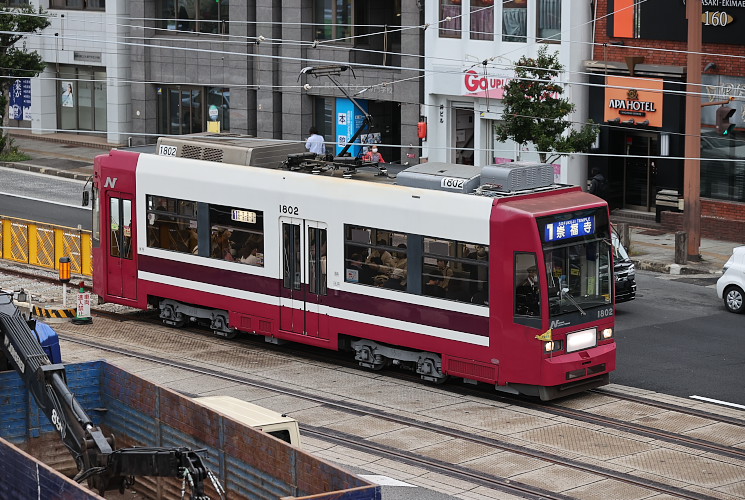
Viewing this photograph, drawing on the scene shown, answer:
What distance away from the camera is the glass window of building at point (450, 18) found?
40.1 metres

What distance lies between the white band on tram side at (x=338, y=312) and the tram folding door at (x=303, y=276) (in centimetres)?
11

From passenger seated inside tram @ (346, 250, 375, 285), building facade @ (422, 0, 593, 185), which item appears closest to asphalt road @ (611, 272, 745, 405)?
passenger seated inside tram @ (346, 250, 375, 285)

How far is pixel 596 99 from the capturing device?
3734 centimetres

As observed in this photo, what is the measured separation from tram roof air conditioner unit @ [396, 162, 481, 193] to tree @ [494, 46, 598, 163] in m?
11.7

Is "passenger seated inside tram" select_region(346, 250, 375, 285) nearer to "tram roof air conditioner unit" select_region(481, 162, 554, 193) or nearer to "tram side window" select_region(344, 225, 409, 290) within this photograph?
"tram side window" select_region(344, 225, 409, 290)

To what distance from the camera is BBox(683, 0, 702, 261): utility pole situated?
31.7 meters

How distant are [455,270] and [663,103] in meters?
16.7

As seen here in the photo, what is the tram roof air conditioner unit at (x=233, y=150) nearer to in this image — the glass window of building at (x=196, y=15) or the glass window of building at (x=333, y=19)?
the glass window of building at (x=333, y=19)

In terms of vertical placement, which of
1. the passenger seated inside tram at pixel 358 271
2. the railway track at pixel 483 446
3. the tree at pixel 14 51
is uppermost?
the tree at pixel 14 51

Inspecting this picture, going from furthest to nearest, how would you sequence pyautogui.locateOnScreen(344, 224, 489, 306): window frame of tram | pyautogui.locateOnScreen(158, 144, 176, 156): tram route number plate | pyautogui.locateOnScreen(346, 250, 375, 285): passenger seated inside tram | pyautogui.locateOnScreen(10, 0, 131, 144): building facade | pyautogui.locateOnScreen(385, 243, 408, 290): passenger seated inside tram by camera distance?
pyautogui.locateOnScreen(10, 0, 131, 144): building facade < pyautogui.locateOnScreen(158, 144, 176, 156): tram route number plate < pyautogui.locateOnScreen(346, 250, 375, 285): passenger seated inside tram < pyautogui.locateOnScreen(385, 243, 408, 290): passenger seated inside tram < pyautogui.locateOnScreen(344, 224, 489, 306): window frame of tram

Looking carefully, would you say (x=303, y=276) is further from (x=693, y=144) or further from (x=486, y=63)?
(x=486, y=63)

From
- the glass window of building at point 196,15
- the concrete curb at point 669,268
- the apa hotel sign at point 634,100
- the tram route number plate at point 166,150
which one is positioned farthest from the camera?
the glass window of building at point 196,15

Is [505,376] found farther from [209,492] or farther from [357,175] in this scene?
[209,492]

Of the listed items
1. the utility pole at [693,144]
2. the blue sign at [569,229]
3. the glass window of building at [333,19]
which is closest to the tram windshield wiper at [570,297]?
the blue sign at [569,229]
